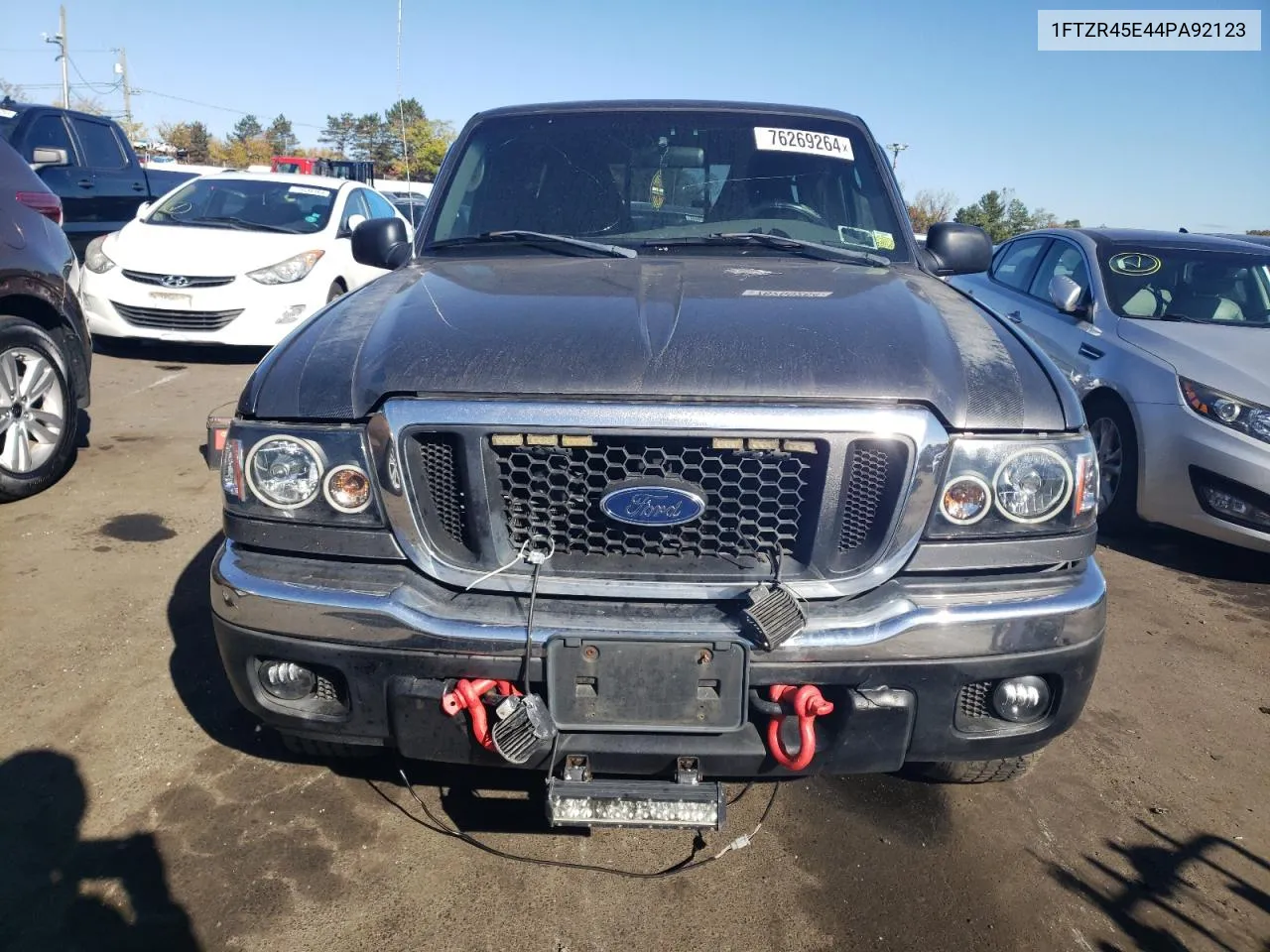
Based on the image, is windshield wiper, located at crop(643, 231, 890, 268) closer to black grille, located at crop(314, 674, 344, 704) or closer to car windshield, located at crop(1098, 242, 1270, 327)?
black grille, located at crop(314, 674, 344, 704)

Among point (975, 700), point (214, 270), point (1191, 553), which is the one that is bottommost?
point (1191, 553)

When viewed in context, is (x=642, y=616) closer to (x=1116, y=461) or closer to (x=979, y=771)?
(x=979, y=771)

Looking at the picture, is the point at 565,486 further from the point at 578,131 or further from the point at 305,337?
the point at 578,131

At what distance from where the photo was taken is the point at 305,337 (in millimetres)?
2457

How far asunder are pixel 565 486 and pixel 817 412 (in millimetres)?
589

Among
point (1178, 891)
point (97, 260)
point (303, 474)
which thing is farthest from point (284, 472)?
point (97, 260)

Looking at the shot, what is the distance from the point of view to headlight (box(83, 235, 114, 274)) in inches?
316

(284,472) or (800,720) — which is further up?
(284,472)

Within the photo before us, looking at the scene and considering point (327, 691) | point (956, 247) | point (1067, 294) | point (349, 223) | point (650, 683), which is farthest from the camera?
point (349, 223)

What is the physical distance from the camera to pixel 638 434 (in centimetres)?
203

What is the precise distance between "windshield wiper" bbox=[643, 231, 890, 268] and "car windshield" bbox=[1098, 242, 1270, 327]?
3.21 m

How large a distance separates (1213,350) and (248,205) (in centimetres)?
834

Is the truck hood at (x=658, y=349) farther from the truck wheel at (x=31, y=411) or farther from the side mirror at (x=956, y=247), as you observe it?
the truck wheel at (x=31, y=411)

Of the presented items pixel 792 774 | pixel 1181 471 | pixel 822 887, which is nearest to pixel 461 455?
pixel 792 774
